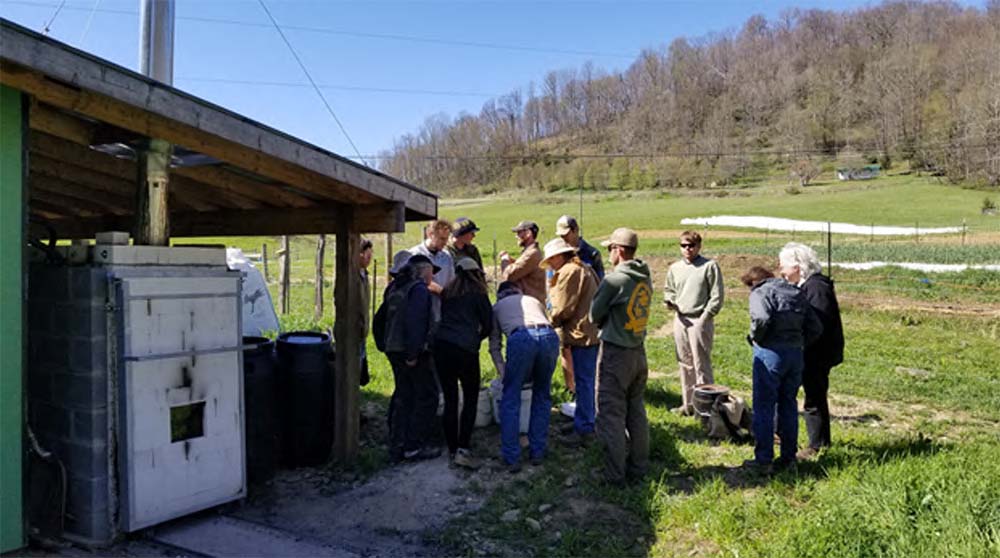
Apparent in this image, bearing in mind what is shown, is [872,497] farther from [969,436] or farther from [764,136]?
[764,136]

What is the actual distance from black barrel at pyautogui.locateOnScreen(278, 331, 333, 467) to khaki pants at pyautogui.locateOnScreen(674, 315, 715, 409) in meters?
3.30

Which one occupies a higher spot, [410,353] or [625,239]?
[625,239]

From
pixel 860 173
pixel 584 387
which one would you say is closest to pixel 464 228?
pixel 584 387

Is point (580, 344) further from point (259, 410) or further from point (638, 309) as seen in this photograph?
point (259, 410)

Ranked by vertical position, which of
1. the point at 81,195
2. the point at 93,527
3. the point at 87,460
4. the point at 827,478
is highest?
the point at 81,195

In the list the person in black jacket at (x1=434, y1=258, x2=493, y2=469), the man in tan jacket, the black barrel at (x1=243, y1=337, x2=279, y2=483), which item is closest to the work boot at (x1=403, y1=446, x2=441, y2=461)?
the person in black jacket at (x1=434, y1=258, x2=493, y2=469)

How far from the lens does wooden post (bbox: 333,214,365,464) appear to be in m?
5.35

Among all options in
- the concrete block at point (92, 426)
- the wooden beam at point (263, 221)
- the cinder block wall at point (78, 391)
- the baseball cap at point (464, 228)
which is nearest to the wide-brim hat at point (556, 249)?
the baseball cap at point (464, 228)

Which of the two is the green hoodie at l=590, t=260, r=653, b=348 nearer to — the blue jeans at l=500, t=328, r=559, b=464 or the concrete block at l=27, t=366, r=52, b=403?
the blue jeans at l=500, t=328, r=559, b=464

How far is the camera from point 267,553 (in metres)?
3.76

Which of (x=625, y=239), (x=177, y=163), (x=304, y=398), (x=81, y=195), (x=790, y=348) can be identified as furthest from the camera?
(x=81, y=195)

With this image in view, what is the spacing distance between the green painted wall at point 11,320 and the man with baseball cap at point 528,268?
3.50 meters

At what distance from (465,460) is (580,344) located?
1.44 meters

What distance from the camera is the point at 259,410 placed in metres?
4.77
